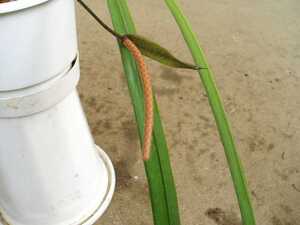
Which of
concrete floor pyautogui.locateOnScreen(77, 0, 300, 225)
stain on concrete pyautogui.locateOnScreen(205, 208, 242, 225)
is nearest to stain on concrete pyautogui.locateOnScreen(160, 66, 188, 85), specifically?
concrete floor pyautogui.locateOnScreen(77, 0, 300, 225)

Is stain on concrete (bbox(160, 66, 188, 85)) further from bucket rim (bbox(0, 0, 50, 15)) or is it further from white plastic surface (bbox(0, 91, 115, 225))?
bucket rim (bbox(0, 0, 50, 15))

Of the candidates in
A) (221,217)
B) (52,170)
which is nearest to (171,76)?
(221,217)

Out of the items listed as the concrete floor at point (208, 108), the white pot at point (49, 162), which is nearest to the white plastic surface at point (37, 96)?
the white pot at point (49, 162)

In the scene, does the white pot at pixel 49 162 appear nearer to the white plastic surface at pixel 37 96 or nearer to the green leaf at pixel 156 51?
the white plastic surface at pixel 37 96

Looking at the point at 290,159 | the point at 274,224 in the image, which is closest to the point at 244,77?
the point at 290,159

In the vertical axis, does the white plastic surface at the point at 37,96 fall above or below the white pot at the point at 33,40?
below

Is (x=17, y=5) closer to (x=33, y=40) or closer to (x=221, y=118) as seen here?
(x=33, y=40)
